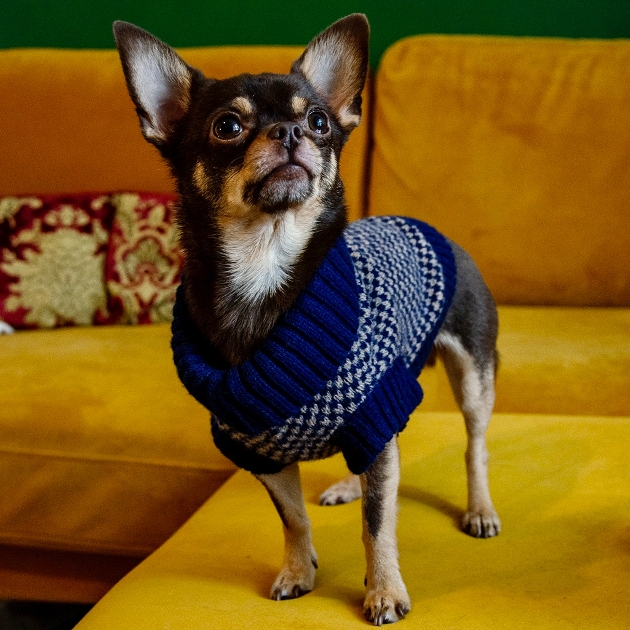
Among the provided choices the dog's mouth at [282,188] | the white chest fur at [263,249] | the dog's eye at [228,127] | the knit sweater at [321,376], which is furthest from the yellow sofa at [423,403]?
the dog's eye at [228,127]

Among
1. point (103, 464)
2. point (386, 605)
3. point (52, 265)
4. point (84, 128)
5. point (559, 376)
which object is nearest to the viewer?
point (386, 605)

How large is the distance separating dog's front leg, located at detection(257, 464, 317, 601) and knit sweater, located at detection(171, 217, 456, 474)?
0.05 m

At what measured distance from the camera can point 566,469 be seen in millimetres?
1609

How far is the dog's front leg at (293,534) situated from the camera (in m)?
1.28

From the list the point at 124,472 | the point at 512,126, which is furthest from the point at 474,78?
the point at 124,472

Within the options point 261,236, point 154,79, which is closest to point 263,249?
point 261,236

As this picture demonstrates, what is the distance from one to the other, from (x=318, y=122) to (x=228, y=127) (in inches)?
6.3

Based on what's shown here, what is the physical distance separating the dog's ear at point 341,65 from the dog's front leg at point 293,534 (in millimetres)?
656

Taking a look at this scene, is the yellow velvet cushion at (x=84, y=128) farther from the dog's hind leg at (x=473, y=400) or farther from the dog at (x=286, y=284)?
the dog at (x=286, y=284)

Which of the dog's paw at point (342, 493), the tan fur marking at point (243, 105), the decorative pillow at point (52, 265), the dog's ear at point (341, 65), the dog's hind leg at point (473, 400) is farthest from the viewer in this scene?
the decorative pillow at point (52, 265)

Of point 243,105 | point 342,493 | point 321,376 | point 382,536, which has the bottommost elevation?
point 342,493

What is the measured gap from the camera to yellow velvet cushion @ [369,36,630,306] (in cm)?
250

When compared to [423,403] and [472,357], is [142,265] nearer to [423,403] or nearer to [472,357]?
[423,403]

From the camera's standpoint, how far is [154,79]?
1.35m
